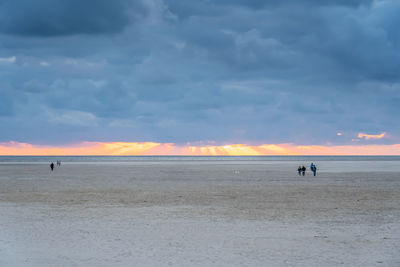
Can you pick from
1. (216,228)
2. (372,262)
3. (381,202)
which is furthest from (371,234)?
(381,202)

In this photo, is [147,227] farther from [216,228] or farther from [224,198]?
[224,198]

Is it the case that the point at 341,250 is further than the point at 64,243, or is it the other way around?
the point at 64,243

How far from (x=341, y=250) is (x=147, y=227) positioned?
25.7ft

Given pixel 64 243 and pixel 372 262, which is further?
pixel 64 243

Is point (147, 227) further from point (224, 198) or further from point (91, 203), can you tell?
point (224, 198)

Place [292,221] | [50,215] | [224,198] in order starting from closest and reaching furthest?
[292,221]
[50,215]
[224,198]

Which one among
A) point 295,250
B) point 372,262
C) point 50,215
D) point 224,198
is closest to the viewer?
point 372,262

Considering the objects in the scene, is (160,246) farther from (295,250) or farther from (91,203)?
(91,203)

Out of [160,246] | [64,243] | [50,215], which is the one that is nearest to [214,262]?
[160,246]

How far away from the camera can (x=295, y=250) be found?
43.4 feet

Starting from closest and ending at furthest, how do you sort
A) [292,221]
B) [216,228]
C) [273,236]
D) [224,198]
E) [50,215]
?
[273,236]
[216,228]
[292,221]
[50,215]
[224,198]

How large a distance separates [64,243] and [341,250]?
9228 mm

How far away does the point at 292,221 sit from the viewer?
61.0 feet

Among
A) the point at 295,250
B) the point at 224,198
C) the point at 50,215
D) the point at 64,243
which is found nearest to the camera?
the point at 295,250
